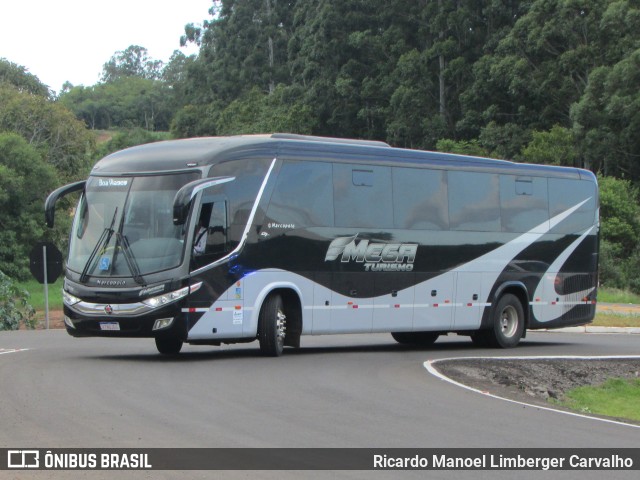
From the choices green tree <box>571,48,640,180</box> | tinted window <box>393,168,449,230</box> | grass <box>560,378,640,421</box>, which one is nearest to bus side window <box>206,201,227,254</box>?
tinted window <box>393,168,449,230</box>

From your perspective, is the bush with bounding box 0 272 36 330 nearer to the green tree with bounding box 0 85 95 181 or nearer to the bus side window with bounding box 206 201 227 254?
the bus side window with bounding box 206 201 227 254

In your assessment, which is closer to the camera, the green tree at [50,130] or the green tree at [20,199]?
the green tree at [20,199]

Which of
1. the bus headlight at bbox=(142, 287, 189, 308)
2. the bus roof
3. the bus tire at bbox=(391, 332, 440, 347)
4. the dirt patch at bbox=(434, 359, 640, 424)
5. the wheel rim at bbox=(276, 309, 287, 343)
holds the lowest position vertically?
the dirt patch at bbox=(434, 359, 640, 424)

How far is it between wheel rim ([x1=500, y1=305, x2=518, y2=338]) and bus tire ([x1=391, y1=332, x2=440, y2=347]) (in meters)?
1.45

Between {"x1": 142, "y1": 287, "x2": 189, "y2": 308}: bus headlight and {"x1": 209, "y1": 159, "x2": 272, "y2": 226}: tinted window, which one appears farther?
{"x1": 209, "y1": 159, "x2": 272, "y2": 226}: tinted window

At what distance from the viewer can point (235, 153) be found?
18.4 meters

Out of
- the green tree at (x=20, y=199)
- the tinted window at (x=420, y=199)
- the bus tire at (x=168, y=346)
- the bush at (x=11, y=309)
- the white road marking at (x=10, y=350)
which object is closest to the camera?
the bus tire at (x=168, y=346)

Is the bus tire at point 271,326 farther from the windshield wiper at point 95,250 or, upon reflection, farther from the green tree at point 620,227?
the green tree at point 620,227

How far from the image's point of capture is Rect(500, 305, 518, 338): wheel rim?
77.8ft

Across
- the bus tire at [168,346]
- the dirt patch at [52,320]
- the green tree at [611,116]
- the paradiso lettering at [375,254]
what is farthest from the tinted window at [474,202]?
the green tree at [611,116]

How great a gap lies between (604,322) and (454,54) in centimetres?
4296

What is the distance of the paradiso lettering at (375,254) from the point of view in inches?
797

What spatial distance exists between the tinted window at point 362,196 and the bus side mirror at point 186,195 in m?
2.77

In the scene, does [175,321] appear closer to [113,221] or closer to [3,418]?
[113,221]
